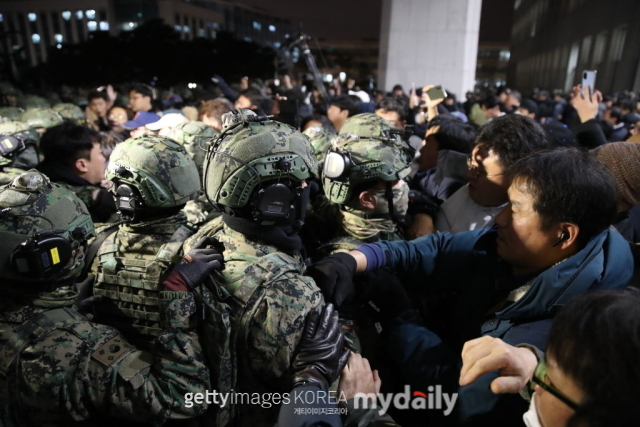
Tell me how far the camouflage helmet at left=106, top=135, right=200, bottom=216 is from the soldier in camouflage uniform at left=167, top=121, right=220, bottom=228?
0.79m

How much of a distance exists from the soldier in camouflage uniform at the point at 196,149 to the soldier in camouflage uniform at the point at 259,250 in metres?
1.41

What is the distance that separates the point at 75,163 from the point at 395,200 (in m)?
3.13

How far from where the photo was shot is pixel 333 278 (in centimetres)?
202

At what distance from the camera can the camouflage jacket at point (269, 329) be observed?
1.66 metres

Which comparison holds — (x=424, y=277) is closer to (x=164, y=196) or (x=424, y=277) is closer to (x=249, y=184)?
(x=249, y=184)

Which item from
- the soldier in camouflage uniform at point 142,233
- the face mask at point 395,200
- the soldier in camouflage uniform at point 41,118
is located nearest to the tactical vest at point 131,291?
the soldier in camouflage uniform at point 142,233

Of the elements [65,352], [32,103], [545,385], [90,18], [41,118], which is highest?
[90,18]

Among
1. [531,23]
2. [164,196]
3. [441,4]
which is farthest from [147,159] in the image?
[531,23]

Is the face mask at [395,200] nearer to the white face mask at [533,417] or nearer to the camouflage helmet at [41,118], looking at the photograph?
the white face mask at [533,417]

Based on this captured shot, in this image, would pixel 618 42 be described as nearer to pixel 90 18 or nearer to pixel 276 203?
pixel 276 203

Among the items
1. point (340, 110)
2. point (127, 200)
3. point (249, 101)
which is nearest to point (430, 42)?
point (340, 110)

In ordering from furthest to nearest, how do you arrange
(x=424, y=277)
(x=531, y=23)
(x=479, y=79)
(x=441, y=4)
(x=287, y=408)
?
(x=479, y=79) → (x=531, y=23) → (x=441, y=4) → (x=424, y=277) → (x=287, y=408)

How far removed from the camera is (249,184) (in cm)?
190

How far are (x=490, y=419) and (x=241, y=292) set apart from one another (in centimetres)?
109
